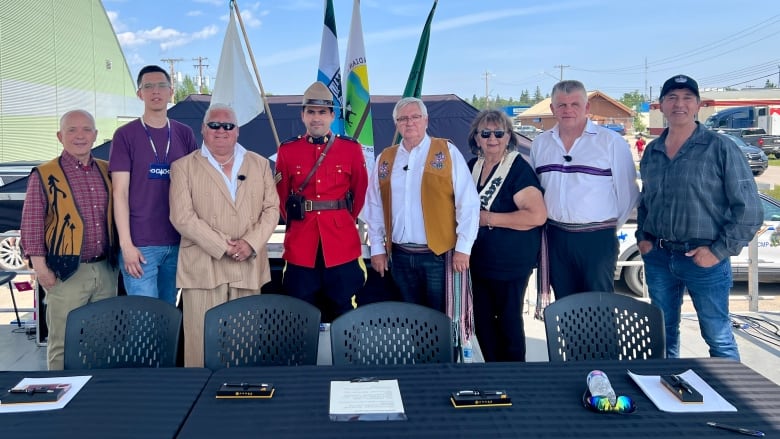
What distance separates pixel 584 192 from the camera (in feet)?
10.3

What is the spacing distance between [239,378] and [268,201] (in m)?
1.35

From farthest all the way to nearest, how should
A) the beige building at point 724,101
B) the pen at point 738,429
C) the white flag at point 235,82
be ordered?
the beige building at point 724,101
the white flag at point 235,82
the pen at point 738,429

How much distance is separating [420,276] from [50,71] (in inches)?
907

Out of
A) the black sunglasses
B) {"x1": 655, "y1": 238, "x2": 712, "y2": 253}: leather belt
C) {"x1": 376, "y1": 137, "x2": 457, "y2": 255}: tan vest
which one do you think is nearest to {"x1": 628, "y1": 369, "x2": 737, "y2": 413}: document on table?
{"x1": 655, "y1": 238, "x2": 712, "y2": 253}: leather belt

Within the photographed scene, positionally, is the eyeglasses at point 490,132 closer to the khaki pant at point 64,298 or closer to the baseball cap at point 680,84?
the baseball cap at point 680,84

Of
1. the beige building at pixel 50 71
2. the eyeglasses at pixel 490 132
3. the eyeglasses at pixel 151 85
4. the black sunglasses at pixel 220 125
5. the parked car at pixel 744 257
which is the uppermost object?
the beige building at pixel 50 71

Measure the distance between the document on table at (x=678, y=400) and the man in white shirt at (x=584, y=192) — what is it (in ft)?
4.03

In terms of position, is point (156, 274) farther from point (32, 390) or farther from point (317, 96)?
point (32, 390)

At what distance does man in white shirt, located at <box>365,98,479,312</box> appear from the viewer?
3.14 meters

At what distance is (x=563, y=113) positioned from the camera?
10.5 feet

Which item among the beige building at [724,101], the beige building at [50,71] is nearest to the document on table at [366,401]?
the beige building at [50,71]

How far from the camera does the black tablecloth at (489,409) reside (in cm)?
160

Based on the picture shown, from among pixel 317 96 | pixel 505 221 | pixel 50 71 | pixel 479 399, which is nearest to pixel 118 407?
pixel 479 399

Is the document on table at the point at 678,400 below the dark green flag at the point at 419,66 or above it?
below
